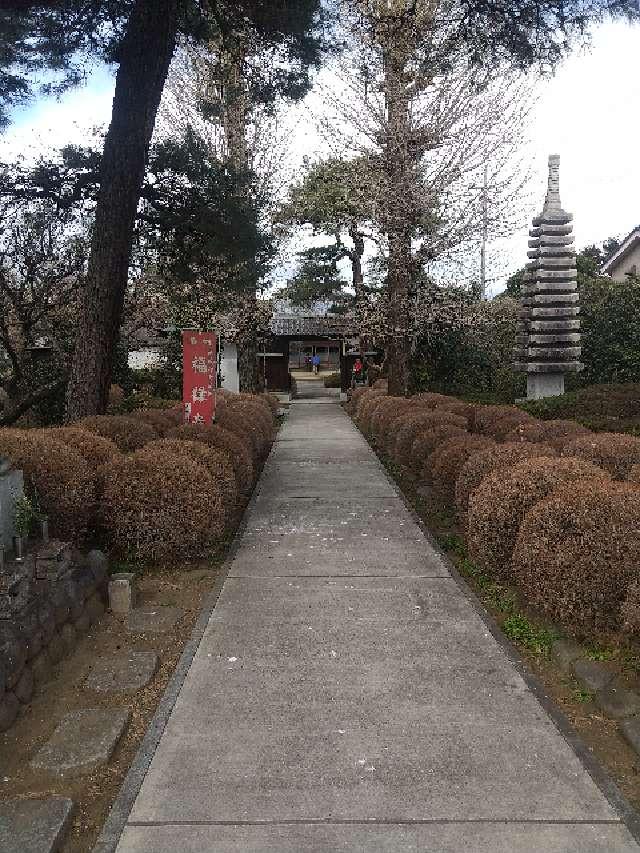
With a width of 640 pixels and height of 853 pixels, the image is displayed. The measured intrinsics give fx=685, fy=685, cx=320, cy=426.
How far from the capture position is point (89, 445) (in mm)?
7191

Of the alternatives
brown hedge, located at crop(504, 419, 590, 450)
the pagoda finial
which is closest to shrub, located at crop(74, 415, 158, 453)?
brown hedge, located at crop(504, 419, 590, 450)

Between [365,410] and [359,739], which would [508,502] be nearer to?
[359,739]

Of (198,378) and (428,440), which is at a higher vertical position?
(198,378)

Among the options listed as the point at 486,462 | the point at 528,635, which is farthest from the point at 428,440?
the point at 528,635

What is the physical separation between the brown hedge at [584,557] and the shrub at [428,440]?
432cm

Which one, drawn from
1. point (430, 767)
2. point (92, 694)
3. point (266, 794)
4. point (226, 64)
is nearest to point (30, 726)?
point (92, 694)

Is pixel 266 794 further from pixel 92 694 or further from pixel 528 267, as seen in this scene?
pixel 528 267

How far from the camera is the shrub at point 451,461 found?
840cm

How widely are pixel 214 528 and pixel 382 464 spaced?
651cm

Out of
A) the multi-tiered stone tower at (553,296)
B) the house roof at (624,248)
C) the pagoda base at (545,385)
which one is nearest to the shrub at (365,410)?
the pagoda base at (545,385)

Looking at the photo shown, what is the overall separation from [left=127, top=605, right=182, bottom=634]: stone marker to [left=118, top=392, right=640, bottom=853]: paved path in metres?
0.36

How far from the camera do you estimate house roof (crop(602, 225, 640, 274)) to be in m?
27.6

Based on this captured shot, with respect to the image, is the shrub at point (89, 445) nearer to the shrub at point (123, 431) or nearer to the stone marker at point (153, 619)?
the shrub at point (123, 431)

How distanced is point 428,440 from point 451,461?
165 cm
